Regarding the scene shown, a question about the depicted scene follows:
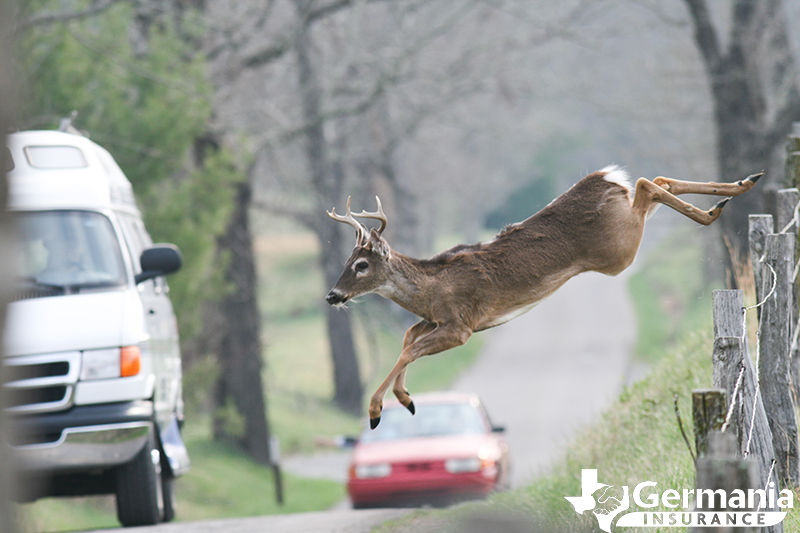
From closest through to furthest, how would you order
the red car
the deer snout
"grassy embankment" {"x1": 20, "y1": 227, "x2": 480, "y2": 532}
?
the deer snout → the red car → "grassy embankment" {"x1": 20, "y1": 227, "x2": 480, "y2": 532}

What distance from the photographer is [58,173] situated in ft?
23.4

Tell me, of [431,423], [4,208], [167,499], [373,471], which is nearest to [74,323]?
[167,499]

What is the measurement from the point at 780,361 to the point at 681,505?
1086 mm

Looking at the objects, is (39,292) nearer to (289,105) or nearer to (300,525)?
(300,525)

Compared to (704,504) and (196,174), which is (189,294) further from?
(704,504)

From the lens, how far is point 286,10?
69.8 ft

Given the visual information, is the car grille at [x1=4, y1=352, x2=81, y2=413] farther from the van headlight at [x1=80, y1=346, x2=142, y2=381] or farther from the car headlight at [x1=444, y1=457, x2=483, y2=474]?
the car headlight at [x1=444, y1=457, x2=483, y2=474]

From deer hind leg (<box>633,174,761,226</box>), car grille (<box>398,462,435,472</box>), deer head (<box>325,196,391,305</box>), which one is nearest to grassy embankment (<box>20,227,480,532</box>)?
deer head (<box>325,196,391,305</box>)

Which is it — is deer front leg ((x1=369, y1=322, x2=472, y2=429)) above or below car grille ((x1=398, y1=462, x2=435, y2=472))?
above

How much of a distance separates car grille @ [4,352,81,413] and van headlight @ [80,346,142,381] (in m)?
0.06

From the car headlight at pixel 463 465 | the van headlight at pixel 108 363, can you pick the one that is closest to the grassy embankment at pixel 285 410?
the van headlight at pixel 108 363

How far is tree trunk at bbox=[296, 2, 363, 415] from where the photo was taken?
688 inches

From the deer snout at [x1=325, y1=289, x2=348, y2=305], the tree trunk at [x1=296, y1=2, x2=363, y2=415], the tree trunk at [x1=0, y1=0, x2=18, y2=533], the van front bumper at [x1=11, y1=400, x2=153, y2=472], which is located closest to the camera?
the tree trunk at [x1=0, y1=0, x2=18, y2=533]

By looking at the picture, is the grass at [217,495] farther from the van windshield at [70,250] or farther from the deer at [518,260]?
the deer at [518,260]
